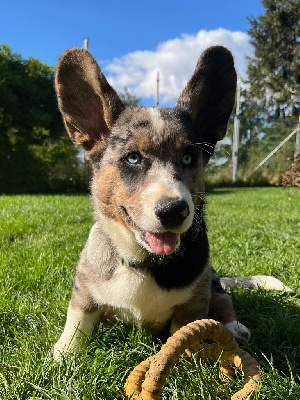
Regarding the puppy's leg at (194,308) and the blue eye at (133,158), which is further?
the puppy's leg at (194,308)

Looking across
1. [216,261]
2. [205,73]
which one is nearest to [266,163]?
[216,261]

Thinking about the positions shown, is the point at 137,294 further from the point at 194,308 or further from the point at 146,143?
the point at 146,143

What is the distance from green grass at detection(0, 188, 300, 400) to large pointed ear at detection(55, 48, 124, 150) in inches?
34.7

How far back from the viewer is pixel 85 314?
2.30 meters

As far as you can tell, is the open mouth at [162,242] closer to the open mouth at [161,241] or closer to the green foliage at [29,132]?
the open mouth at [161,241]

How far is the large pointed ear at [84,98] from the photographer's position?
7.61ft

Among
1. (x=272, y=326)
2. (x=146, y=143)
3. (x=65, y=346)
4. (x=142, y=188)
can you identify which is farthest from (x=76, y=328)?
(x=272, y=326)

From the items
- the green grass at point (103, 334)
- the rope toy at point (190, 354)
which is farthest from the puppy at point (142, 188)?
the rope toy at point (190, 354)

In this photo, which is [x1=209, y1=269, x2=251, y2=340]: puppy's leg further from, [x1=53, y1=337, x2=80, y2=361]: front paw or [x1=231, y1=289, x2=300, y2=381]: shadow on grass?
[x1=53, y1=337, x2=80, y2=361]: front paw

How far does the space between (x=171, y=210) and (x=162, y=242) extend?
273 mm

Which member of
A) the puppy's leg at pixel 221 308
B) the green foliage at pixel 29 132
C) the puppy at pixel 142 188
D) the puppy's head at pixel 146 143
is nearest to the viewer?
the puppy's head at pixel 146 143

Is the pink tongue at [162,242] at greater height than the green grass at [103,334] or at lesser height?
greater

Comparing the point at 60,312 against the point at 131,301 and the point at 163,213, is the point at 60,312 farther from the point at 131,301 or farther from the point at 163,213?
the point at 163,213

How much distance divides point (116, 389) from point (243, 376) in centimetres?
64
